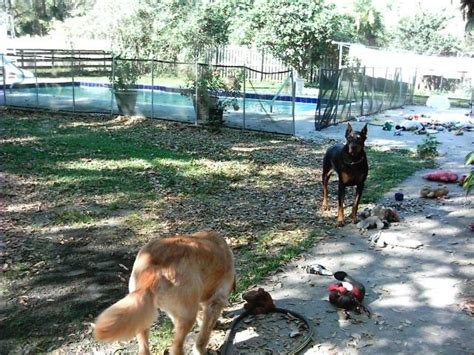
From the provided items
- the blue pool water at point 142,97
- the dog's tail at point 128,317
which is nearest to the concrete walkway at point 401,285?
the dog's tail at point 128,317

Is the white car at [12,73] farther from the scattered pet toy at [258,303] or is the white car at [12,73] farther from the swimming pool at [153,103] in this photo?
the scattered pet toy at [258,303]

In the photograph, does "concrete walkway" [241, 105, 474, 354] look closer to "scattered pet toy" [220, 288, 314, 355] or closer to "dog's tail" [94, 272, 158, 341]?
"scattered pet toy" [220, 288, 314, 355]

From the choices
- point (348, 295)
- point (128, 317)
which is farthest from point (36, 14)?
point (128, 317)

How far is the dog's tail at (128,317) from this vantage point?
2.21 metres

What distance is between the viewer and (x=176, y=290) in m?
2.59

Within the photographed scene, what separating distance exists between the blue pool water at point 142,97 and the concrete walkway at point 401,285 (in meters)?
6.48

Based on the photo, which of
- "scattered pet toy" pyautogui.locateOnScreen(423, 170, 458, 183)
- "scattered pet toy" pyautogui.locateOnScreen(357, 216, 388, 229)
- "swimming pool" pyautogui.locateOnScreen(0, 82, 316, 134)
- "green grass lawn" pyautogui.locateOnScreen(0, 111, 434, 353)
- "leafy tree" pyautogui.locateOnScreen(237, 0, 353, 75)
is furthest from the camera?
"leafy tree" pyautogui.locateOnScreen(237, 0, 353, 75)

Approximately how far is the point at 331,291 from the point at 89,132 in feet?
30.2

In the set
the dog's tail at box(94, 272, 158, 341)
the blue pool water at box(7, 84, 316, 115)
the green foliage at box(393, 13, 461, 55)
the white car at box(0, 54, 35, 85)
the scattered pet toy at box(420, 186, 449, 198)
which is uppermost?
the green foliage at box(393, 13, 461, 55)

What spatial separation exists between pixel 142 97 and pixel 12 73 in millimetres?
5250

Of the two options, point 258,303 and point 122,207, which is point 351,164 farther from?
point 122,207

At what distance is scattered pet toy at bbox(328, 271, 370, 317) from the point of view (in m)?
3.62

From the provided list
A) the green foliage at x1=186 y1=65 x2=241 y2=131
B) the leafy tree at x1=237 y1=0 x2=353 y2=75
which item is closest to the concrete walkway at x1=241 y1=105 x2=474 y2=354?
the green foliage at x1=186 y1=65 x2=241 y2=131

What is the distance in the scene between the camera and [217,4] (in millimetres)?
26406
